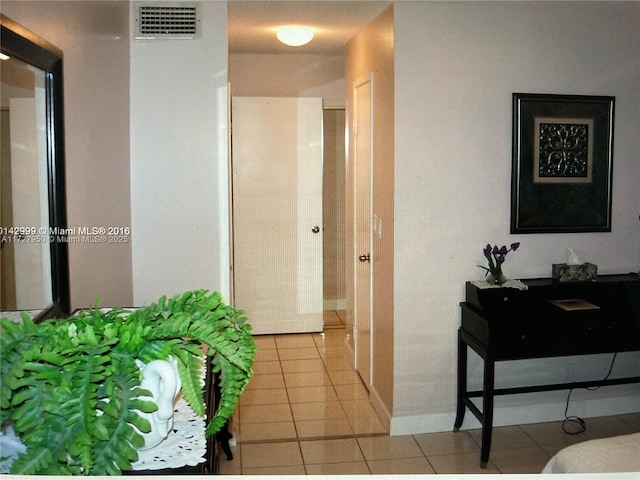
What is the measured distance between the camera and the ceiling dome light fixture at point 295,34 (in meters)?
3.34

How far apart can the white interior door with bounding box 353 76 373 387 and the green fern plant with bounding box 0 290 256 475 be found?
246cm

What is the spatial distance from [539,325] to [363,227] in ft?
3.86

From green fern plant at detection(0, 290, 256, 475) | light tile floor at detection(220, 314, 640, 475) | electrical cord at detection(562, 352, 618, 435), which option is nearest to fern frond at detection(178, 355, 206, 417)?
green fern plant at detection(0, 290, 256, 475)

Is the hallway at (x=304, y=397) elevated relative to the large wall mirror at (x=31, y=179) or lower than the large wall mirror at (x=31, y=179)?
lower

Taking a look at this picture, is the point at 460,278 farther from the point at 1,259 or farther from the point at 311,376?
the point at 1,259

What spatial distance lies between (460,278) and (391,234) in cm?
38

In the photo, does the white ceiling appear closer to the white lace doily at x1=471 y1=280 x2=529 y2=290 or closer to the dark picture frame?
the dark picture frame

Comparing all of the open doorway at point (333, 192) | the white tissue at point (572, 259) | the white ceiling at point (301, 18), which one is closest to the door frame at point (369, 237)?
the white ceiling at point (301, 18)

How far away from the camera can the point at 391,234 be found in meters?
2.93

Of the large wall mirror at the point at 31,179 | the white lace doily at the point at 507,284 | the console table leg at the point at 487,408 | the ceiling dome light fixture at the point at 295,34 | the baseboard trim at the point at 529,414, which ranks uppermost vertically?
the ceiling dome light fixture at the point at 295,34

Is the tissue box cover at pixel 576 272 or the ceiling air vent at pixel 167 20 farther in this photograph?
the tissue box cover at pixel 576 272

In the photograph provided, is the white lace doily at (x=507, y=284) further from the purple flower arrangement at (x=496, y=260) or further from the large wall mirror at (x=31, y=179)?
the large wall mirror at (x=31, y=179)

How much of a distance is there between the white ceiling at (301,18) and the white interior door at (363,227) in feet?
1.03

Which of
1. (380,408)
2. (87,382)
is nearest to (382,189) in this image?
(380,408)
